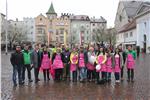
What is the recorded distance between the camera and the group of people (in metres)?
16.9

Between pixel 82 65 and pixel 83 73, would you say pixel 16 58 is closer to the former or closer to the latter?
pixel 82 65

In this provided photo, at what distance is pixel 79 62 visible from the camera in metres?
17.3

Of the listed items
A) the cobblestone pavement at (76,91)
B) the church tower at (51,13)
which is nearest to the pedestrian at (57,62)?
the cobblestone pavement at (76,91)

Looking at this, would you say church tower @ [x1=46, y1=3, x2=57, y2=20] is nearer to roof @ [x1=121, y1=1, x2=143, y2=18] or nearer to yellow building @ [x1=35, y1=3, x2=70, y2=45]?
yellow building @ [x1=35, y1=3, x2=70, y2=45]

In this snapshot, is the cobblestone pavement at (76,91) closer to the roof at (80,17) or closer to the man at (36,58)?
the man at (36,58)

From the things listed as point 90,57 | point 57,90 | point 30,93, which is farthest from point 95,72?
point 30,93

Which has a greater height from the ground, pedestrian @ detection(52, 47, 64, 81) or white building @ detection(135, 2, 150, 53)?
white building @ detection(135, 2, 150, 53)

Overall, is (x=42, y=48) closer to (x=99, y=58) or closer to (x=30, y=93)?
(x=99, y=58)

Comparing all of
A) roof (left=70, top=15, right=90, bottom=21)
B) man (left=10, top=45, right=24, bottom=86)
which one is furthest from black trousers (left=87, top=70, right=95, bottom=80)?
roof (left=70, top=15, right=90, bottom=21)

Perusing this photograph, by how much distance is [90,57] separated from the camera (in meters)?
17.2

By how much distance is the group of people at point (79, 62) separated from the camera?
16859 mm

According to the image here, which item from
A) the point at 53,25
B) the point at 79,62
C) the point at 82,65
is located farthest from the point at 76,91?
the point at 53,25

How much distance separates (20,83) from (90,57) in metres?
3.55

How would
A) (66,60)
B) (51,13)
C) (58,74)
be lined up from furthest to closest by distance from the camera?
(51,13)
(58,74)
(66,60)
